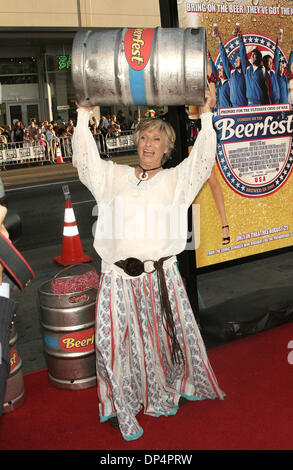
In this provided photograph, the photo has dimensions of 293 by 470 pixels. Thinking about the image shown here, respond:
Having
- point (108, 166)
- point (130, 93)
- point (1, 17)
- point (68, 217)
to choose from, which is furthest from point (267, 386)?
point (1, 17)

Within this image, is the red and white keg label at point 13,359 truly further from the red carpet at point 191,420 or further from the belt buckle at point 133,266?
the belt buckle at point 133,266

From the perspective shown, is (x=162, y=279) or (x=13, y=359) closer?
(x=162, y=279)

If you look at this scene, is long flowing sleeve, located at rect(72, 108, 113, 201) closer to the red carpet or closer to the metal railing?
the red carpet

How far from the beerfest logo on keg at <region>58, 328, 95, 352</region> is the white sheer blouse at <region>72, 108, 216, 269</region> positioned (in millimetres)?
777

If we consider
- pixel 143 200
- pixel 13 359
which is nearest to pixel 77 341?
pixel 13 359

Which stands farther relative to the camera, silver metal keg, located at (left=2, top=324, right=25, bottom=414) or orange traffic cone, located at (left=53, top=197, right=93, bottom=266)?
orange traffic cone, located at (left=53, top=197, right=93, bottom=266)

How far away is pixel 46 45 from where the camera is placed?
83.2ft

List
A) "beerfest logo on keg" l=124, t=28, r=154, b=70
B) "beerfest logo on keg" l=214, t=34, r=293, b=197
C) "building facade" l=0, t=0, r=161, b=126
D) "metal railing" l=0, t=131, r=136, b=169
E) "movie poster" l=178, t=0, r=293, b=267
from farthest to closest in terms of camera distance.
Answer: "building facade" l=0, t=0, r=161, b=126, "metal railing" l=0, t=131, r=136, b=169, "beerfest logo on keg" l=214, t=34, r=293, b=197, "movie poster" l=178, t=0, r=293, b=267, "beerfest logo on keg" l=124, t=28, r=154, b=70

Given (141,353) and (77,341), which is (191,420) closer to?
(141,353)

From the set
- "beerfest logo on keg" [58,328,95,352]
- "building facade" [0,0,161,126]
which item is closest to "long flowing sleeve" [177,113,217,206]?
"beerfest logo on keg" [58,328,95,352]

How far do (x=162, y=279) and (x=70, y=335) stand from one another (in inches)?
36.9

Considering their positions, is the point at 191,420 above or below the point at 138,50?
below

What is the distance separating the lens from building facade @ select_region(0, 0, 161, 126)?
71.1 ft

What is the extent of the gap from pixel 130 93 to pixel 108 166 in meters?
0.53
